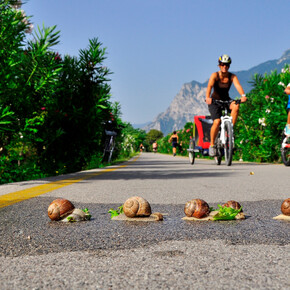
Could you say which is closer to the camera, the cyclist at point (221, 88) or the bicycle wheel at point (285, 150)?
the cyclist at point (221, 88)

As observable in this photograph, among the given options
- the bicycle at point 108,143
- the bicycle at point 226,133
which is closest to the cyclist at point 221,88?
the bicycle at point 226,133

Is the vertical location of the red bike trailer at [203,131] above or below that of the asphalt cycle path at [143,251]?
above

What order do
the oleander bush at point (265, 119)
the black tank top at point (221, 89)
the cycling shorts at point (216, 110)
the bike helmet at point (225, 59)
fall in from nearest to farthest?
the bike helmet at point (225, 59), the black tank top at point (221, 89), the cycling shorts at point (216, 110), the oleander bush at point (265, 119)

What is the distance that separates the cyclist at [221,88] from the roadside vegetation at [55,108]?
6.87 ft

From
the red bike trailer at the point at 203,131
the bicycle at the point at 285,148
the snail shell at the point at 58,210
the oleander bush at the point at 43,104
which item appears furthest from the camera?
the red bike trailer at the point at 203,131

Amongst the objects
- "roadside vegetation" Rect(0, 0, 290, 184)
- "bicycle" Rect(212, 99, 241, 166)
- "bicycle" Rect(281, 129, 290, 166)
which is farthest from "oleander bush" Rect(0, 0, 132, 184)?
"bicycle" Rect(281, 129, 290, 166)

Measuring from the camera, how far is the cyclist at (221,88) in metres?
10.7

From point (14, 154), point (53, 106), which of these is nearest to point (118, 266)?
point (14, 154)

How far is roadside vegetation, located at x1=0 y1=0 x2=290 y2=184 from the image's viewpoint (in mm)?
7277

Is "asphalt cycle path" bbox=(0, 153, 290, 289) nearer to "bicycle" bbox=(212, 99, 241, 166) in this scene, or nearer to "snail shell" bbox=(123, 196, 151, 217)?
"snail shell" bbox=(123, 196, 151, 217)

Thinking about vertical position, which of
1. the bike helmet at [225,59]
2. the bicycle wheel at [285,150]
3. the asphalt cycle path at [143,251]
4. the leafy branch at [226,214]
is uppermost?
the bike helmet at [225,59]

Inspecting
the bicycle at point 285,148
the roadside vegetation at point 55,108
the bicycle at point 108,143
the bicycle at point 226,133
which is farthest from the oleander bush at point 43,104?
the bicycle at point 285,148

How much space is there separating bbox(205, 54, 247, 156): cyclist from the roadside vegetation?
6.87ft

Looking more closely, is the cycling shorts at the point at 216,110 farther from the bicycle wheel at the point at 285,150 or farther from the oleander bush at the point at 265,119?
the oleander bush at the point at 265,119
